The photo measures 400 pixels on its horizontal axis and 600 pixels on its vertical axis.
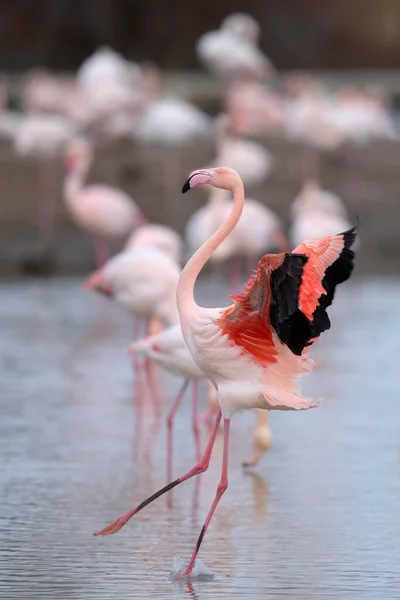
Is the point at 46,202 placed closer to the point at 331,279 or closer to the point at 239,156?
the point at 239,156

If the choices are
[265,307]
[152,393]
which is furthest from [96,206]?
[265,307]

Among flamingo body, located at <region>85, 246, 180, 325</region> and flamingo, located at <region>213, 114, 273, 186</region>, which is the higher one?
flamingo body, located at <region>85, 246, 180, 325</region>

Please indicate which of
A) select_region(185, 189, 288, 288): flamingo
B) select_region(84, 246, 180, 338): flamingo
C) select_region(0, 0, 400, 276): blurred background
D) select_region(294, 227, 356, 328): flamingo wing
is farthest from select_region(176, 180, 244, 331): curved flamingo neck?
select_region(0, 0, 400, 276): blurred background

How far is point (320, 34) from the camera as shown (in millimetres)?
19578

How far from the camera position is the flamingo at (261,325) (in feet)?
19.2

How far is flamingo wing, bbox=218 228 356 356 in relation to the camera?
5.84 m

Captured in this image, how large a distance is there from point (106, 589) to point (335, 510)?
5.60 feet

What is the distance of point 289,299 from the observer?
584 cm

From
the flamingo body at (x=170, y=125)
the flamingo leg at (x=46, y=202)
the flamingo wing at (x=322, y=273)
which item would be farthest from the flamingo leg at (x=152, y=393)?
the flamingo body at (x=170, y=125)

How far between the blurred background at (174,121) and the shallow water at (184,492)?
7.67 metres

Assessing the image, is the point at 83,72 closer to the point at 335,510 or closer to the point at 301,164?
the point at 301,164

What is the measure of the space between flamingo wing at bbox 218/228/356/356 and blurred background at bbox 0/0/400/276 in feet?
41.3

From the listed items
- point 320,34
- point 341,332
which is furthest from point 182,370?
point 320,34

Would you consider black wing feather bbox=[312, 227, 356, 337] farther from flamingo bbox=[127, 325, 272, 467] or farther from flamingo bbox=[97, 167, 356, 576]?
flamingo bbox=[127, 325, 272, 467]
